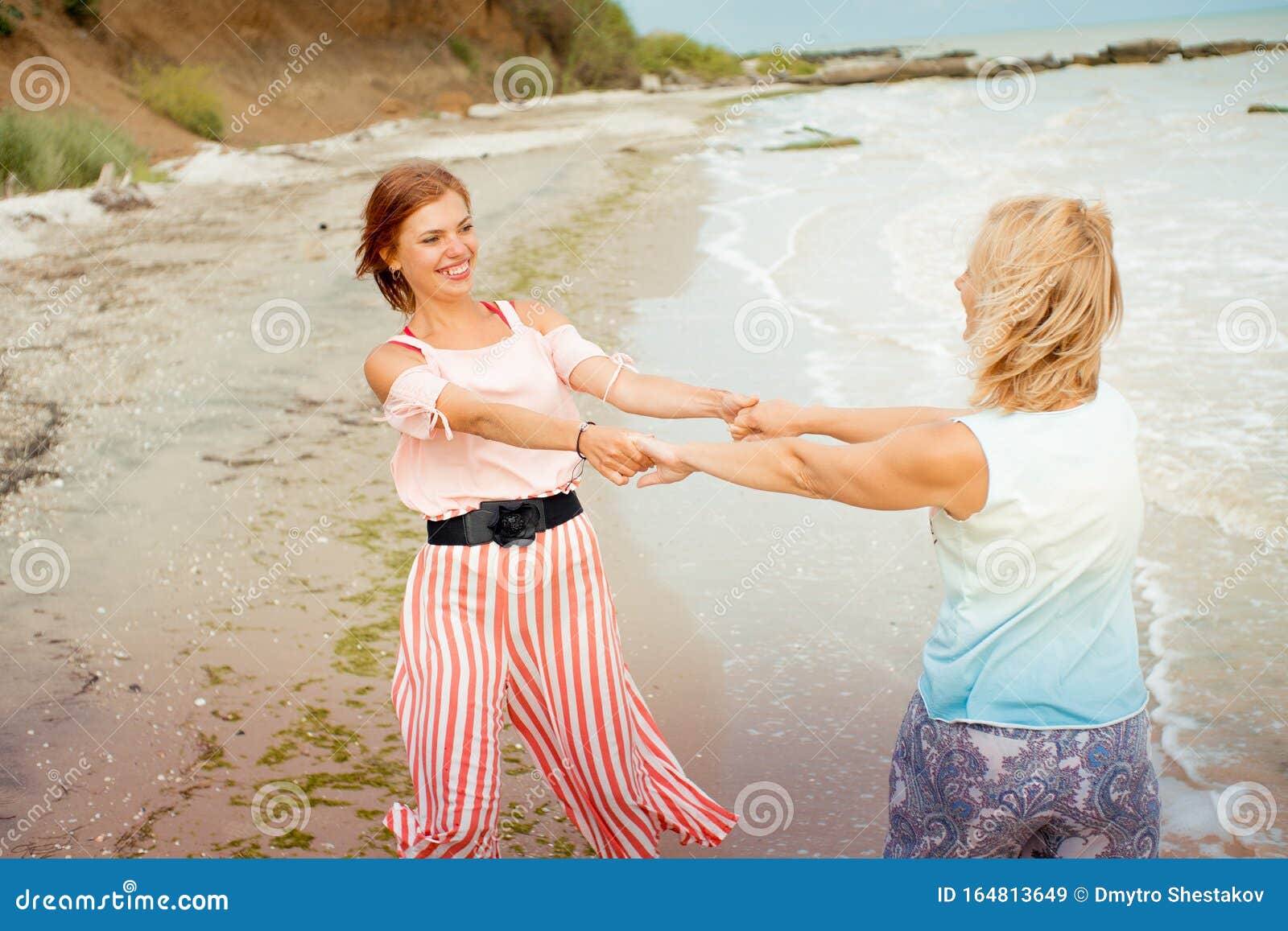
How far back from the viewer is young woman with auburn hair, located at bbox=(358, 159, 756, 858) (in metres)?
3.01

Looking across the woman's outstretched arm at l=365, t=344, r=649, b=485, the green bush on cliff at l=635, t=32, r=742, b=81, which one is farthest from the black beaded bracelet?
the green bush on cliff at l=635, t=32, r=742, b=81

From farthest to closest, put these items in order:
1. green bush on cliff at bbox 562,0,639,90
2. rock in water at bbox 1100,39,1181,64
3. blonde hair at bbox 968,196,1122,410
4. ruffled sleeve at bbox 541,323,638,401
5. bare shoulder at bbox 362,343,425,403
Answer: rock in water at bbox 1100,39,1181,64, green bush on cliff at bbox 562,0,639,90, ruffled sleeve at bbox 541,323,638,401, bare shoulder at bbox 362,343,425,403, blonde hair at bbox 968,196,1122,410

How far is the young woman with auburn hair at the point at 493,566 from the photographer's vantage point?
301 cm

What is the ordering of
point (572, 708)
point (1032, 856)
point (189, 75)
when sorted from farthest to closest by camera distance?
1. point (189, 75)
2. point (572, 708)
3. point (1032, 856)

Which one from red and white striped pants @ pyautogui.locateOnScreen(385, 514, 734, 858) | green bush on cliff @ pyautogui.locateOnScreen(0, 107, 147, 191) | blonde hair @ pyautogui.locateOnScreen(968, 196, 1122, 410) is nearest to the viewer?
blonde hair @ pyautogui.locateOnScreen(968, 196, 1122, 410)

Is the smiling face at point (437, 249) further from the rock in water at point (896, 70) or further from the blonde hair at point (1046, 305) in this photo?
the rock in water at point (896, 70)

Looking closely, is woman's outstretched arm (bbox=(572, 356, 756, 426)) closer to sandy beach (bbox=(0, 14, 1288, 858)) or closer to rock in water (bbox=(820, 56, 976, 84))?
sandy beach (bbox=(0, 14, 1288, 858))

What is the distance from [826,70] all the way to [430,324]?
3647 cm

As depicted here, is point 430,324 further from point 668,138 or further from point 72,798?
point 668,138

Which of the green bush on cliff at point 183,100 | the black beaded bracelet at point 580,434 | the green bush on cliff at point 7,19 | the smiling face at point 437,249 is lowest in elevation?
the black beaded bracelet at point 580,434

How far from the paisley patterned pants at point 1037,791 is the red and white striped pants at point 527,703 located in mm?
1008

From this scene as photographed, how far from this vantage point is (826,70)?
1479 inches

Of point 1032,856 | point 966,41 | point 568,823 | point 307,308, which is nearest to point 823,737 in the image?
point 568,823

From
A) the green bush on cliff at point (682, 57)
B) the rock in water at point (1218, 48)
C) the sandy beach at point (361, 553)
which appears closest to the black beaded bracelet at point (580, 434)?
the sandy beach at point (361, 553)
